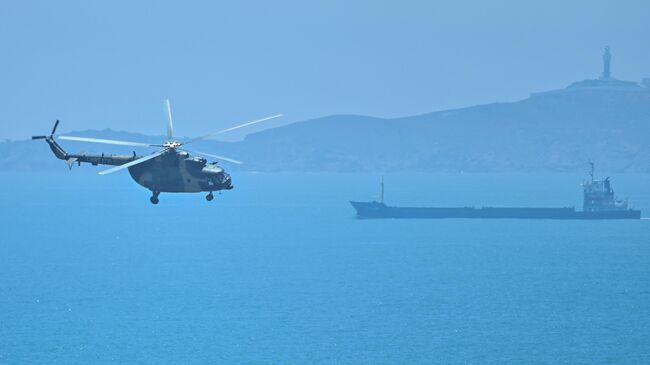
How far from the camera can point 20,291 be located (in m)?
195

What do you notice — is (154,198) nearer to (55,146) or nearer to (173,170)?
(173,170)

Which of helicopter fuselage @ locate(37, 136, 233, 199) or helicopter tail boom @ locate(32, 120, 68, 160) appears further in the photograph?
helicopter tail boom @ locate(32, 120, 68, 160)

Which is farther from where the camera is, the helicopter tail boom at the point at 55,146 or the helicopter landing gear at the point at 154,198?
the helicopter tail boom at the point at 55,146

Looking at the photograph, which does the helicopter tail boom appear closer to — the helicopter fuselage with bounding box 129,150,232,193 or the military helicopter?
the military helicopter

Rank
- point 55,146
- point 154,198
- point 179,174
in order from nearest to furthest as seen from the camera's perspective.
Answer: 1. point 154,198
2. point 179,174
3. point 55,146

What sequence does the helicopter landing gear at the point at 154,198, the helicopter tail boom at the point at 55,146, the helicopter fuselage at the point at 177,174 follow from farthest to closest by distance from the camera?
the helicopter tail boom at the point at 55,146 < the helicopter fuselage at the point at 177,174 < the helicopter landing gear at the point at 154,198

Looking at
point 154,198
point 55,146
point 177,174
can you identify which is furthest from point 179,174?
point 55,146

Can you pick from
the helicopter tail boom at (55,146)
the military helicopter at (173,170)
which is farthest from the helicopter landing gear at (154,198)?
the helicopter tail boom at (55,146)

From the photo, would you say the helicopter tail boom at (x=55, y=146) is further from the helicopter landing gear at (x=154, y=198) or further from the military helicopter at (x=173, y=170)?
the helicopter landing gear at (x=154, y=198)

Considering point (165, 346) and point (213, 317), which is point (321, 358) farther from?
point (213, 317)

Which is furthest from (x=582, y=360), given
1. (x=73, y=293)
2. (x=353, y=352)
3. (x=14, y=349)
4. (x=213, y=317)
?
(x=73, y=293)

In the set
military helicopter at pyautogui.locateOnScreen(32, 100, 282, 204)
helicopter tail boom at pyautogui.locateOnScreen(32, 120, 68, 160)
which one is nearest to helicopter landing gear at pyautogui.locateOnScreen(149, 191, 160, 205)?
military helicopter at pyautogui.locateOnScreen(32, 100, 282, 204)

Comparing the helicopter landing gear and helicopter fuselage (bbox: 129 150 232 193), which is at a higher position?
helicopter fuselage (bbox: 129 150 232 193)

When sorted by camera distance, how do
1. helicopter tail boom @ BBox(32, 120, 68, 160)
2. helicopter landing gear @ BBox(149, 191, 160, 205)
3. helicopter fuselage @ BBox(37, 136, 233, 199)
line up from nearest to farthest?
helicopter landing gear @ BBox(149, 191, 160, 205) → helicopter fuselage @ BBox(37, 136, 233, 199) → helicopter tail boom @ BBox(32, 120, 68, 160)
